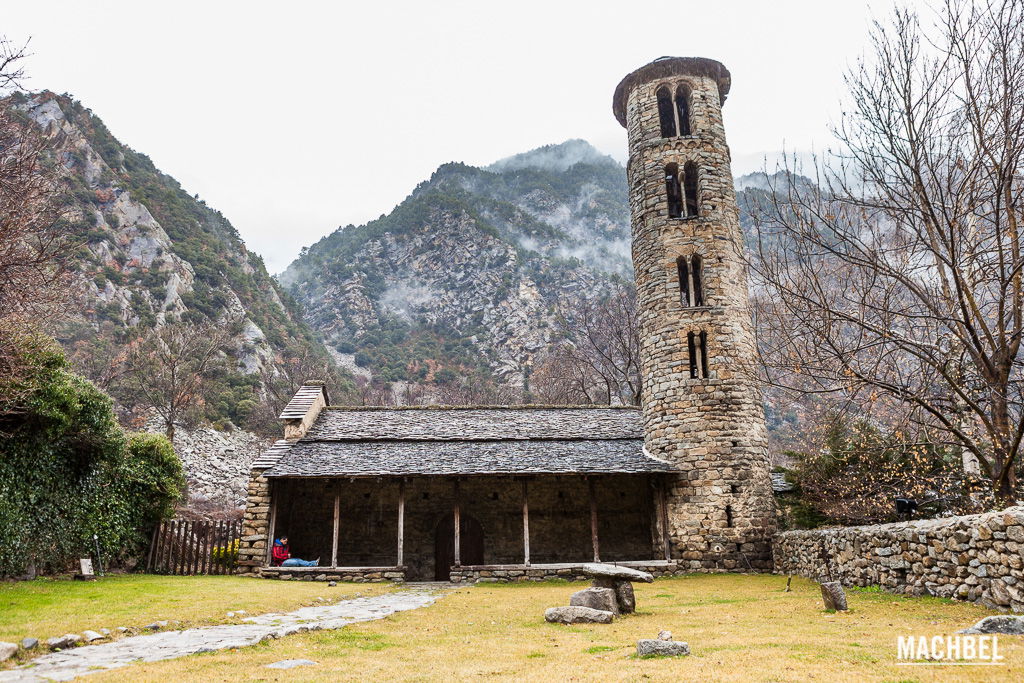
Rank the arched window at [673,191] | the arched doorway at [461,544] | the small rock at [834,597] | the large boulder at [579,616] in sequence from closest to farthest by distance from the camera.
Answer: the small rock at [834,597], the large boulder at [579,616], the arched doorway at [461,544], the arched window at [673,191]

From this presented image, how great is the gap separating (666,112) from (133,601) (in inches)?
767

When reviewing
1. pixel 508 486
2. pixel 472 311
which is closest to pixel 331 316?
pixel 472 311

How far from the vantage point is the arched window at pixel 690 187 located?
1931 centimetres

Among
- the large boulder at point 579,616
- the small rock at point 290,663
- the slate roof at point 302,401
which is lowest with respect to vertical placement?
the large boulder at point 579,616

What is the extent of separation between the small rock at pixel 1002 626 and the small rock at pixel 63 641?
7.93 meters

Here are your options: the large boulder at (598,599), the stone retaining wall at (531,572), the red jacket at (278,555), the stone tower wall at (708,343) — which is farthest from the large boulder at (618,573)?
the red jacket at (278,555)

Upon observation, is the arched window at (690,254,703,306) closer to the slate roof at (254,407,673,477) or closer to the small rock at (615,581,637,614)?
the slate roof at (254,407,673,477)

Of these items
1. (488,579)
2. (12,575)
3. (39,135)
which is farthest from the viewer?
(488,579)

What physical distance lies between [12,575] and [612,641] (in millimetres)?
11273

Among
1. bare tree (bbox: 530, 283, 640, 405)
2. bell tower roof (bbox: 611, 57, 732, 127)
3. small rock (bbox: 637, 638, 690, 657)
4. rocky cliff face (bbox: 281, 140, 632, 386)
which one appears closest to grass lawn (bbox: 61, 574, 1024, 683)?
small rock (bbox: 637, 638, 690, 657)

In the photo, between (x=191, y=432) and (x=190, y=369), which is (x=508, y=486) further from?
(x=191, y=432)

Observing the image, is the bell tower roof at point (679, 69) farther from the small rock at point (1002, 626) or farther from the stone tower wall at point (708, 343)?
the small rock at point (1002, 626)

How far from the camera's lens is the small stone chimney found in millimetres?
18659

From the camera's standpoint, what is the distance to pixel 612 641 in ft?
20.6
